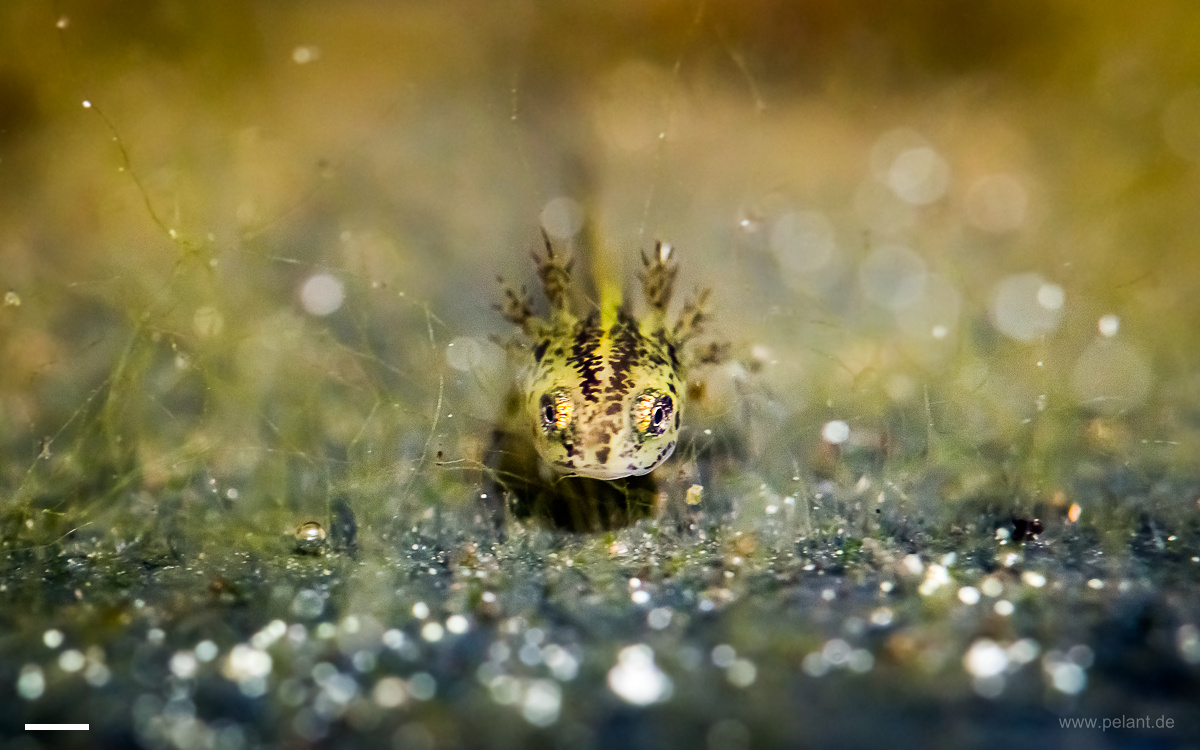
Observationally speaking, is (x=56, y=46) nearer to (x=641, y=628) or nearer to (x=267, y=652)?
(x=267, y=652)

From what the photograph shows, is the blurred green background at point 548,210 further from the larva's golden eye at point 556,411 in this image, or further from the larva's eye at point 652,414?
the larva's eye at point 652,414

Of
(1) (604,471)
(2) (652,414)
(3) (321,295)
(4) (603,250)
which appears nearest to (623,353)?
(2) (652,414)

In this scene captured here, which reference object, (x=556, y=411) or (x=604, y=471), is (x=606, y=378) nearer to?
(x=556, y=411)

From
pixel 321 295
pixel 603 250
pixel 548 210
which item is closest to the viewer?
pixel 321 295

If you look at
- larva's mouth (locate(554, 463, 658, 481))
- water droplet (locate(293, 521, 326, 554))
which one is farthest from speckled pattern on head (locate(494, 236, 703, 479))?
water droplet (locate(293, 521, 326, 554))

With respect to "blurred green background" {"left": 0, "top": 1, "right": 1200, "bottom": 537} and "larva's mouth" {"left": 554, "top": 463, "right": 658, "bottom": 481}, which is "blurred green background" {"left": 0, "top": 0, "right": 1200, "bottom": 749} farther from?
"larva's mouth" {"left": 554, "top": 463, "right": 658, "bottom": 481}

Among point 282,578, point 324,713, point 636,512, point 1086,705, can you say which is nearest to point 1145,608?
point 1086,705

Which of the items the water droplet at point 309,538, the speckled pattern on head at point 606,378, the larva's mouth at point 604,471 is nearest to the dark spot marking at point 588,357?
the speckled pattern on head at point 606,378
